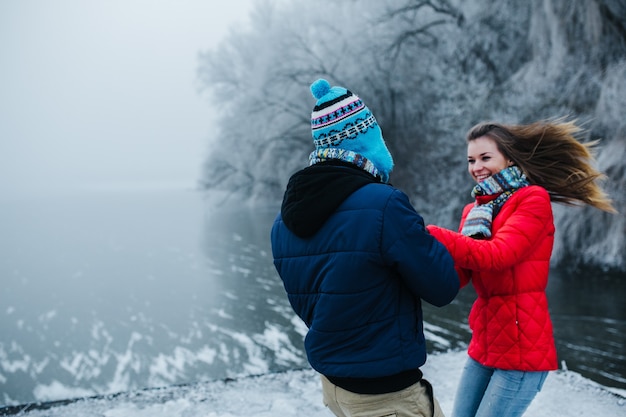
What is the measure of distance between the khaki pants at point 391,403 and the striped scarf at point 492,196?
24.7 inches

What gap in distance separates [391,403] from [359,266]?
431 millimetres

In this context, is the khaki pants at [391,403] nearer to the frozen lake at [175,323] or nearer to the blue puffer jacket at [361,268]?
the blue puffer jacket at [361,268]

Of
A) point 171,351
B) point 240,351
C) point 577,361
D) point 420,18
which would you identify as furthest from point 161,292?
point 420,18

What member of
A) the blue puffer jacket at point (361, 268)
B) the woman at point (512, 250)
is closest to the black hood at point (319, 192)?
the blue puffer jacket at point (361, 268)

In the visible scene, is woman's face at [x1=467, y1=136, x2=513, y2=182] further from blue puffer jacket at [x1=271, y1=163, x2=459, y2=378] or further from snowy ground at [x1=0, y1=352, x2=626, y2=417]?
snowy ground at [x1=0, y1=352, x2=626, y2=417]

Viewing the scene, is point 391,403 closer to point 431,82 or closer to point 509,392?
point 509,392

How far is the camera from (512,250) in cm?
167

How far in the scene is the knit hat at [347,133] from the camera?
4.62 feet

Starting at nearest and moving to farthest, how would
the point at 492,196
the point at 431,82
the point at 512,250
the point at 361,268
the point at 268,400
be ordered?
the point at 361,268, the point at 512,250, the point at 492,196, the point at 268,400, the point at 431,82

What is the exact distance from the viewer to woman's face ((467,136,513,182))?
191 cm

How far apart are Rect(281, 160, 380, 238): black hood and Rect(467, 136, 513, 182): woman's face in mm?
711

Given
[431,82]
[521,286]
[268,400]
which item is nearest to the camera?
[521,286]

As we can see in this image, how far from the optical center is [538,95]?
9.55m

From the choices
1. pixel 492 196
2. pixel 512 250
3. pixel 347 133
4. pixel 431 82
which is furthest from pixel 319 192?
pixel 431 82
